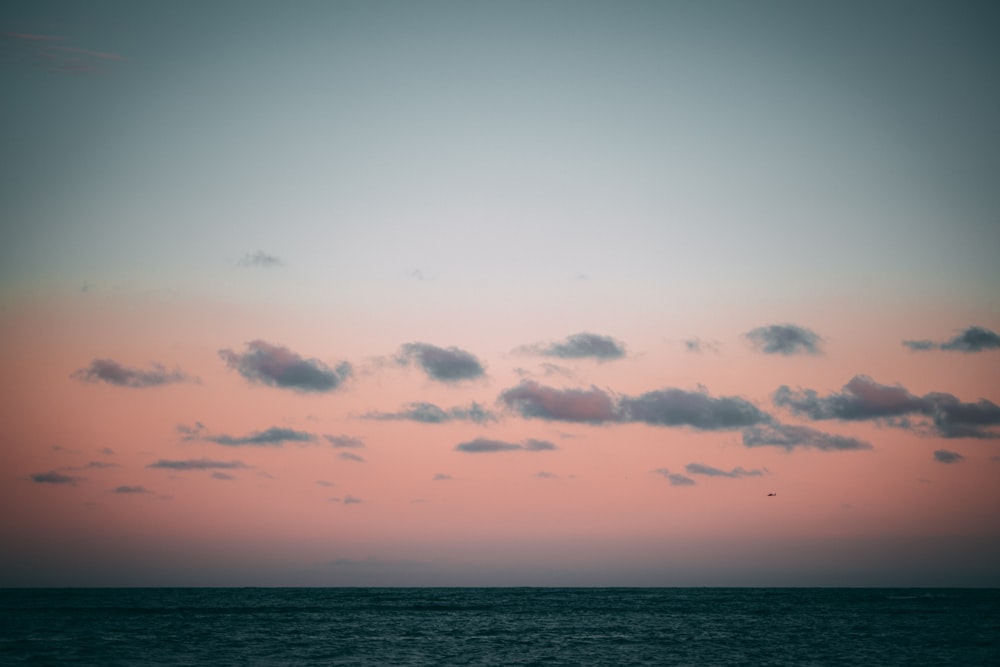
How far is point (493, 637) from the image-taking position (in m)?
79.3

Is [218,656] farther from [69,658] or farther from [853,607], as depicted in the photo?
[853,607]

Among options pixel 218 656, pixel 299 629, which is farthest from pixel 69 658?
pixel 299 629

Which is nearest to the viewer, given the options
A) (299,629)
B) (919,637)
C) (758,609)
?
(919,637)

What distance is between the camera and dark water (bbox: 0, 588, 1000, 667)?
6216cm

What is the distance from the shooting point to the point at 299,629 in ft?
281

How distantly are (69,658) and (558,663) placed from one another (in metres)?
36.6

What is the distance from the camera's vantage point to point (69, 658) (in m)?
61.1

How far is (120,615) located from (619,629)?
6634 cm

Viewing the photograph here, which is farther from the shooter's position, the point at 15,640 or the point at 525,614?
the point at 525,614

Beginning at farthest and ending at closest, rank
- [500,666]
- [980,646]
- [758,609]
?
1. [758,609]
2. [980,646]
3. [500,666]

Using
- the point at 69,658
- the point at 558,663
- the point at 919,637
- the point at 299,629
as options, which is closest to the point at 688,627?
the point at 919,637

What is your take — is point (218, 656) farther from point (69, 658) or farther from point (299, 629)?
point (299, 629)

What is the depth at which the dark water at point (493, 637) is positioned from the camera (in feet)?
204

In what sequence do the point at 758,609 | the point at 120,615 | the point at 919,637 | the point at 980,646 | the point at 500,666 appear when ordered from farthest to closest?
the point at 758,609
the point at 120,615
the point at 919,637
the point at 980,646
the point at 500,666
